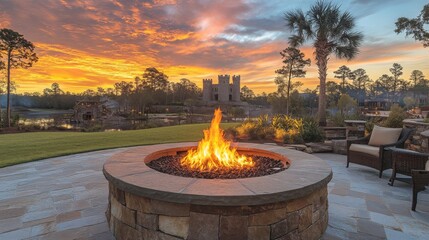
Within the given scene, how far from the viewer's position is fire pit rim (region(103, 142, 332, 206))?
183cm

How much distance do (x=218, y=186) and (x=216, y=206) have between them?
230mm

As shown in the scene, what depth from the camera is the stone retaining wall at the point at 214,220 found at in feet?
6.07

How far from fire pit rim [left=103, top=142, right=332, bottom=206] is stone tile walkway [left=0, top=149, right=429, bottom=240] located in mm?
616

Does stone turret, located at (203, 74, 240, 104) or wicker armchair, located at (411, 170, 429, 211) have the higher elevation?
stone turret, located at (203, 74, 240, 104)

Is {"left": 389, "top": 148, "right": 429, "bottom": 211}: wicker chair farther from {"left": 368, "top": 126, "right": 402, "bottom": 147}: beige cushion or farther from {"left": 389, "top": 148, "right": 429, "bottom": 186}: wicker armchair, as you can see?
{"left": 368, "top": 126, "right": 402, "bottom": 147}: beige cushion

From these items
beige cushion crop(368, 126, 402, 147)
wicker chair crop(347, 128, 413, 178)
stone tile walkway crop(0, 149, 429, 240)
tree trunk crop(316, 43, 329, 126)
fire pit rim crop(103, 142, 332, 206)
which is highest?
tree trunk crop(316, 43, 329, 126)

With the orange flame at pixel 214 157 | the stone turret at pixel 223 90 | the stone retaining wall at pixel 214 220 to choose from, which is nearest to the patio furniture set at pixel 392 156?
the stone retaining wall at pixel 214 220

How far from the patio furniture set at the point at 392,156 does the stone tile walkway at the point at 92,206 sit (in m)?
0.25

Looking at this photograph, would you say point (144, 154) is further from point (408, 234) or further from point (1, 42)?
point (1, 42)

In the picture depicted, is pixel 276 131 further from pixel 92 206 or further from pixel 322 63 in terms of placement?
pixel 92 206

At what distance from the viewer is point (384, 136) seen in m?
4.76

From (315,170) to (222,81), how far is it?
4811 centimetres

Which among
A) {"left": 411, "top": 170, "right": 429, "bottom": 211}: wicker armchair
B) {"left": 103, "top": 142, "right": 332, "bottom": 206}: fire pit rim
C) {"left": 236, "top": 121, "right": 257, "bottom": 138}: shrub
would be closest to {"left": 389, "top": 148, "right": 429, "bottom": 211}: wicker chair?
{"left": 411, "top": 170, "right": 429, "bottom": 211}: wicker armchair

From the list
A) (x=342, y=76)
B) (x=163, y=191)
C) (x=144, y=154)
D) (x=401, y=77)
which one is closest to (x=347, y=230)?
(x=163, y=191)
